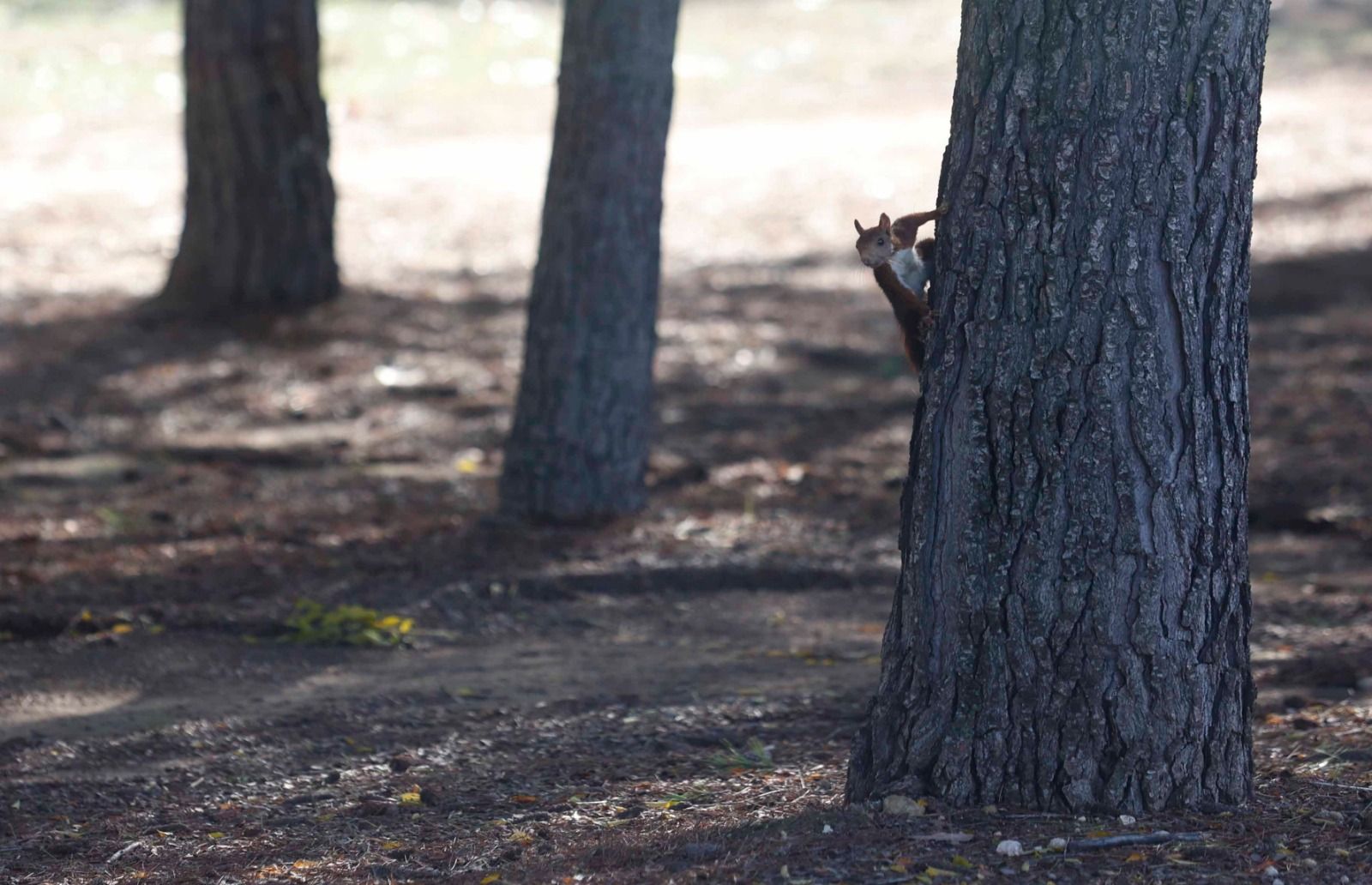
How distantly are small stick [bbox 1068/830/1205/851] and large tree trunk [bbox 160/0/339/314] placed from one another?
7.97 m

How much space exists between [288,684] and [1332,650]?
3.33 metres

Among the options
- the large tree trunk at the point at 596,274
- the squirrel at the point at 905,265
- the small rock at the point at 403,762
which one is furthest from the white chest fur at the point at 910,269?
the large tree trunk at the point at 596,274

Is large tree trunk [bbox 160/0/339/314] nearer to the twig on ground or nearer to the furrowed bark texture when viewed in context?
the furrowed bark texture

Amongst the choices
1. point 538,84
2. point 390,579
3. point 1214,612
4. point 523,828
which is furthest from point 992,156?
point 538,84

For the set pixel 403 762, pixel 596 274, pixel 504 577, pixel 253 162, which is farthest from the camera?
pixel 253 162

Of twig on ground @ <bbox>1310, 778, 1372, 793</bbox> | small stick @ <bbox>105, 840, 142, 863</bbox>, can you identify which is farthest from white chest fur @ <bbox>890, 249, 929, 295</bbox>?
small stick @ <bbox>105, 840, 142, 863</bbox>

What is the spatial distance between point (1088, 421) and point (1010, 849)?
2.90 ft

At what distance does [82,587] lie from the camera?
18.0ft

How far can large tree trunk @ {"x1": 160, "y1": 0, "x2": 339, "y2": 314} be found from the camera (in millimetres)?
9633

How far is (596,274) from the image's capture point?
243 inches

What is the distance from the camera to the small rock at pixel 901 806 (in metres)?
3.24

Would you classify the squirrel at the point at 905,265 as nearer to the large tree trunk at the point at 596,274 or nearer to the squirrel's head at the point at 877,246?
the squirrel's head at the point at 877,246

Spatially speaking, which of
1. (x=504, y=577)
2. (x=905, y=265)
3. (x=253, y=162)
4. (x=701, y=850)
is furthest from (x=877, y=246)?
(x=253, y=162)

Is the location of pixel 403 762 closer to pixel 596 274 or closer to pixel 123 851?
pixel 123 851
